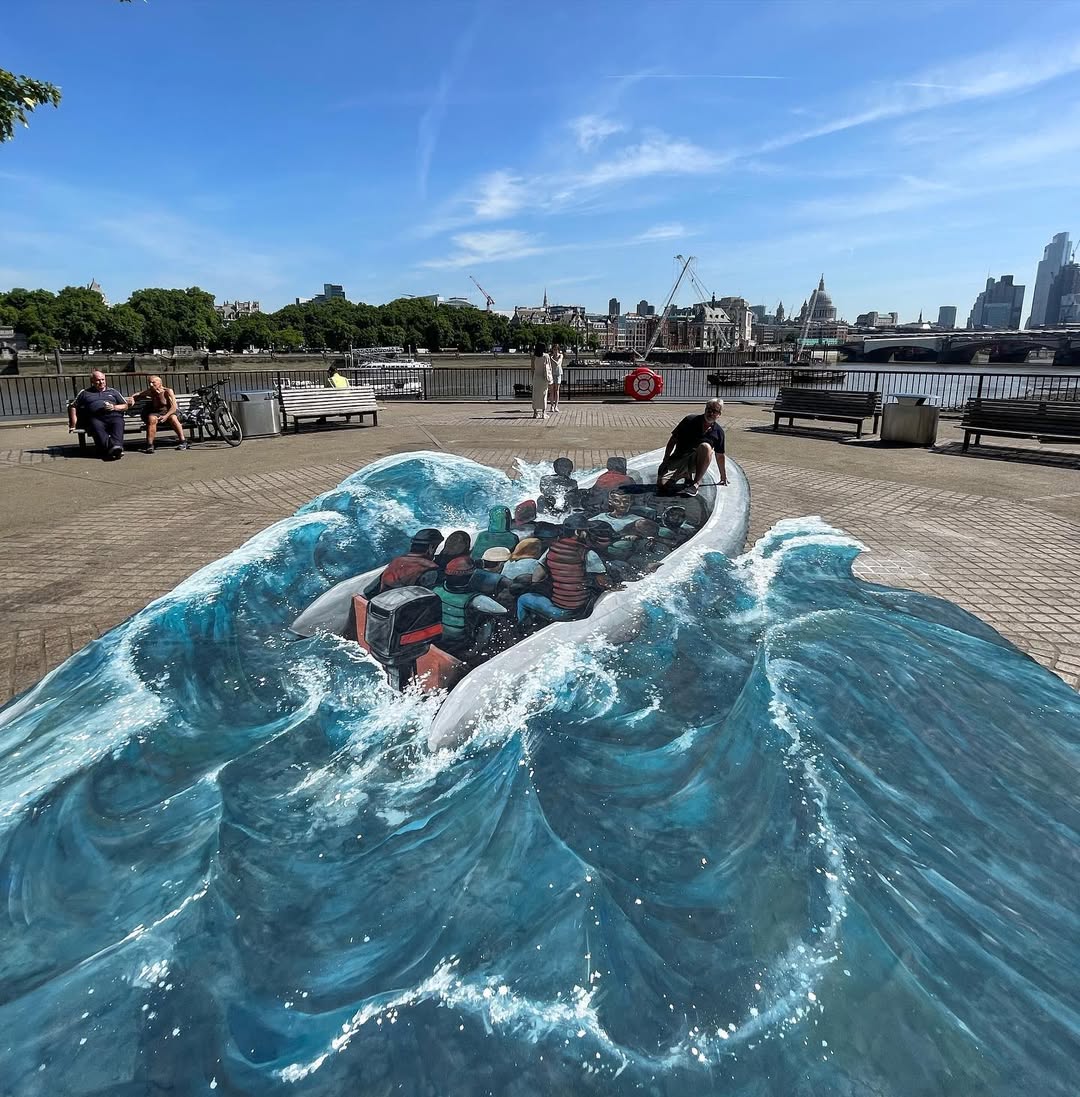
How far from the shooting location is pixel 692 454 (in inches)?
284

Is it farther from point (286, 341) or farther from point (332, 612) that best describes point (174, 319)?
point (332, 612)

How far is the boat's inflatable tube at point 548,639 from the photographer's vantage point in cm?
359

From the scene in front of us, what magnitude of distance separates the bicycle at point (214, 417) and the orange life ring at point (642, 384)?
12.6 meters

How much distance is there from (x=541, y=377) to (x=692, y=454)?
1062 centimetres

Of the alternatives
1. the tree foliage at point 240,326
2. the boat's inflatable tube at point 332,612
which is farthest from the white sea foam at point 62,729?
the tree foliage at point 240,326

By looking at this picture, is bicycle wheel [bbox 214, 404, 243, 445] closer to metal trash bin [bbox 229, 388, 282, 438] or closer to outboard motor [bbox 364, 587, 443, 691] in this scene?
metal trash bin [bbox 229, 388, 282, 438]

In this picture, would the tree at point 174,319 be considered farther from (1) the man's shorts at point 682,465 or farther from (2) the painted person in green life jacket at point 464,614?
(2) the painted person in green life jacket at point 464,614

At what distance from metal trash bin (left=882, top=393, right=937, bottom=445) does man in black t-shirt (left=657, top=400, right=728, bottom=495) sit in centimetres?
801

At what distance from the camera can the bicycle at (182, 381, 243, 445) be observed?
Result: 1342 centimetres

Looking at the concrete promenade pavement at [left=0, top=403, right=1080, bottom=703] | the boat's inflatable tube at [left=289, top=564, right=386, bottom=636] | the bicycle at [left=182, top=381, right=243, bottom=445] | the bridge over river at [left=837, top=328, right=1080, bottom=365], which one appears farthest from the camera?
the bridge over river at [left=837, top=328, right=1080, bottom=365]

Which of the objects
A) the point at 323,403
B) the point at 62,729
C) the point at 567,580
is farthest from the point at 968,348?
the point at 62,729

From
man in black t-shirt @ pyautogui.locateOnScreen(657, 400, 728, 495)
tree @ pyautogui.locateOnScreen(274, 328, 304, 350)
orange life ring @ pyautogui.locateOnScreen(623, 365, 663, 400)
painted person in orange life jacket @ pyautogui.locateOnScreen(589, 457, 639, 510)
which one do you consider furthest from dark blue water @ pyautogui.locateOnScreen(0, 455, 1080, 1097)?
tree @ pyautogui.locateOnScreen(274, 328, 304, 350)

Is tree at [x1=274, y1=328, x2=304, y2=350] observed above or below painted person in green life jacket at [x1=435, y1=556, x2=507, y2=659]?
above

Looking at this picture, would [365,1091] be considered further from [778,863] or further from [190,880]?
[778,863]
